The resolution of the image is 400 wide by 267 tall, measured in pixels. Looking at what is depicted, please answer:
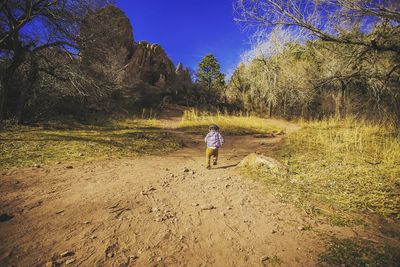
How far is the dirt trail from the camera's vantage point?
7.68ft

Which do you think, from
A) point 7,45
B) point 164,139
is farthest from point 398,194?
point 7,45

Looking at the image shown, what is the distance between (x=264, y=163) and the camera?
5152 mm

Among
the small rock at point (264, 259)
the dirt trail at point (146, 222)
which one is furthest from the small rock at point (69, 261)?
the small rock at point (264, 259)

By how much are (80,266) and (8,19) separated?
9.54 meters

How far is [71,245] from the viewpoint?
2.46 metres

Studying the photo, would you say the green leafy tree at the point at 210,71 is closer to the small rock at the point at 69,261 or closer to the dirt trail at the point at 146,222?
the dirt trail at the point at 146,222

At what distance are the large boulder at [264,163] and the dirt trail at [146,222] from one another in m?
0.67

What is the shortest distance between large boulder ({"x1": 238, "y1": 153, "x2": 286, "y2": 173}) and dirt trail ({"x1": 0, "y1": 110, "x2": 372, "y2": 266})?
67 centimetres

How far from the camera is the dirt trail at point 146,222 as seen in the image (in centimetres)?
234

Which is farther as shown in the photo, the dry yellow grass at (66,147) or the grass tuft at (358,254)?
the dry yellow grass at (66,147)

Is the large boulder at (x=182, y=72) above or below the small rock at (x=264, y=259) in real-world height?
above

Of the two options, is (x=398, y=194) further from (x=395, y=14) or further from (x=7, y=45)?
(x=7, y=45)

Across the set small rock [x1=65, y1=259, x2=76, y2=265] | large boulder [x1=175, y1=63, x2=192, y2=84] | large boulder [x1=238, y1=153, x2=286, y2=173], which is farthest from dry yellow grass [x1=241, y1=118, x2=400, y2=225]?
large boulder [x1=175, y1=63, x2=192, y2=84]

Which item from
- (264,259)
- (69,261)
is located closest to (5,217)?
(69,261)
